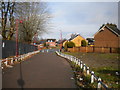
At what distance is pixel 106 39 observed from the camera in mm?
43438

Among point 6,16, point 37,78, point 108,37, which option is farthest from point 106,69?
point 108,37

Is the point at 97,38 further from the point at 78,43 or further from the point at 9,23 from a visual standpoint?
the point at 78,43

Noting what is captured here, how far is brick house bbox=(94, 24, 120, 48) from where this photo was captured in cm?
4159

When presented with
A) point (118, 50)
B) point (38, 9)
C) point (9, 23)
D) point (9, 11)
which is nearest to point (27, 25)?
point (38, 9)

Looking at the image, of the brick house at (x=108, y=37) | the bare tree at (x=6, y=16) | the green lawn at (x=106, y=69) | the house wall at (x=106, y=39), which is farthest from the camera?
the house wall at (x=106, y=39)

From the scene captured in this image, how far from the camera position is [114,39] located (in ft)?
137

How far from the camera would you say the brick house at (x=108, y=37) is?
4159cm

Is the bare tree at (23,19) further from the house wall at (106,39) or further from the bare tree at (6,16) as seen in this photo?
the house wall at (106,39)

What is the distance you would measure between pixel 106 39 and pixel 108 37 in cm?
88

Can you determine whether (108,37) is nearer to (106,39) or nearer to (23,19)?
(106,39)

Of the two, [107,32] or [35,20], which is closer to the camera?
[35,20]

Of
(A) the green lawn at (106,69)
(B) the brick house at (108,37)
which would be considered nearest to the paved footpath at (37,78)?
(A) the green lawn at (106,69)

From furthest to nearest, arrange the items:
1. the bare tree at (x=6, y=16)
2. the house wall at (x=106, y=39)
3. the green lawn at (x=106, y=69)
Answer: the house wall at (x=106, y=39), the bare tree at (x=6, y=16), the green lawn at (x=106, y=69)

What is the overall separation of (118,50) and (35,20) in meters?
21.7
